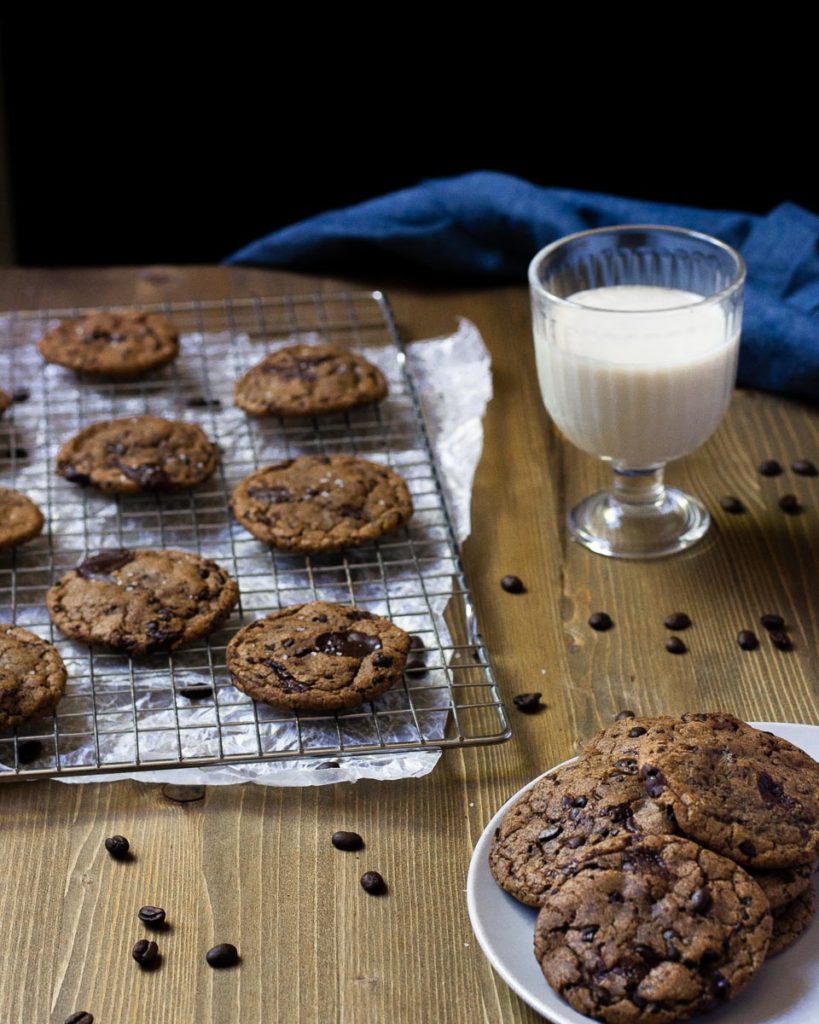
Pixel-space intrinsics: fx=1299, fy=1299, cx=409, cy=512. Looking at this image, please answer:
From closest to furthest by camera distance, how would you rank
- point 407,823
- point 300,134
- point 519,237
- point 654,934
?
point 654,934 → point 407,823 → point 519,237 → point 300,134

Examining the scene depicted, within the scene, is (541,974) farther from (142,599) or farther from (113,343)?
(113,343)

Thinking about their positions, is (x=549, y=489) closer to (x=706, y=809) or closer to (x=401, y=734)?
(x=401, y=734)

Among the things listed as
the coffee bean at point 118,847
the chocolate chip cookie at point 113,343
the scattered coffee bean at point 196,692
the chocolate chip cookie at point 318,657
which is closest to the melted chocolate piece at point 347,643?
the chocolate chip cookie at point 318,657

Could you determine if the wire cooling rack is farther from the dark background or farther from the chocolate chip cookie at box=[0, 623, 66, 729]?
the dark background

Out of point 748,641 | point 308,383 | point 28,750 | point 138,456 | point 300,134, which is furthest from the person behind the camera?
point 300,134

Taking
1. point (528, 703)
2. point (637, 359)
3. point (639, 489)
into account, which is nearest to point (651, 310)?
point (637, 359)

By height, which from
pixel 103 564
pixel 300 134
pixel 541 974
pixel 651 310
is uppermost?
pixel 651 310

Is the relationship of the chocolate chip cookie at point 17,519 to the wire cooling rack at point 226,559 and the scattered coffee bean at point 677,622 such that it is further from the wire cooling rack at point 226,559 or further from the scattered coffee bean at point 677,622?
the scattered coffee bean at point 677,622
